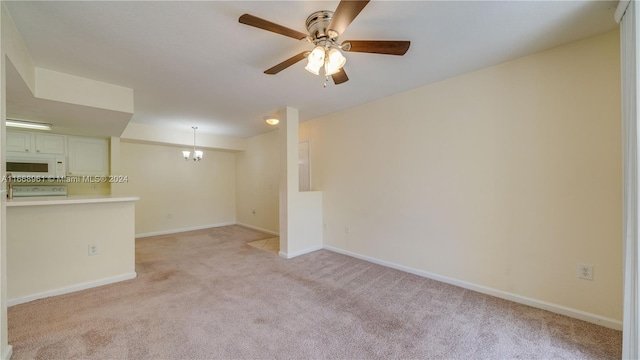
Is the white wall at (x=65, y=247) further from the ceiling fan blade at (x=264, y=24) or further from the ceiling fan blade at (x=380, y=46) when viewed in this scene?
the ceiling fan blade at (x=380, y=46)

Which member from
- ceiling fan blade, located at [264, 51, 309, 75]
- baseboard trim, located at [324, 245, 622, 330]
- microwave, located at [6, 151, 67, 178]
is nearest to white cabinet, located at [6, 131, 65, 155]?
microwave, located at [6, 151, 67, 178]

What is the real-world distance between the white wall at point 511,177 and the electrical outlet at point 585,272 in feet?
0.09

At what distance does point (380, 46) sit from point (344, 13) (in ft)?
1.39

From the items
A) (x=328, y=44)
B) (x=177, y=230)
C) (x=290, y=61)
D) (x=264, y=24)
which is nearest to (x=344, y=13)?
(x=328, y=44)

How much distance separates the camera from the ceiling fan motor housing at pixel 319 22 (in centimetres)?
166

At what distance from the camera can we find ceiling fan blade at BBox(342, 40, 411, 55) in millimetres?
1633

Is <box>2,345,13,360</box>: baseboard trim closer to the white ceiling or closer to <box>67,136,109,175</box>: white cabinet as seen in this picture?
the white ceiling

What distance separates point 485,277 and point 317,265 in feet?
6.68

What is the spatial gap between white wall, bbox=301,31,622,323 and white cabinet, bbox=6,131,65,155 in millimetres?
5355

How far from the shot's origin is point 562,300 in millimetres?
2146

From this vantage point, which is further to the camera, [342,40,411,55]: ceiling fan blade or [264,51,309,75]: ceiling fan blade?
[264,51,309,75]: ceiling fan blade

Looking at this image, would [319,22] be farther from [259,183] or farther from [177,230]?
[177,230]

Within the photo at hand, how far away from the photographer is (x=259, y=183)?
5.97 metres

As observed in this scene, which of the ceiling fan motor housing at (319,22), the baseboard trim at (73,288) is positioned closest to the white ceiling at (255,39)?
the ceiling fan motor housing at (319,22)
